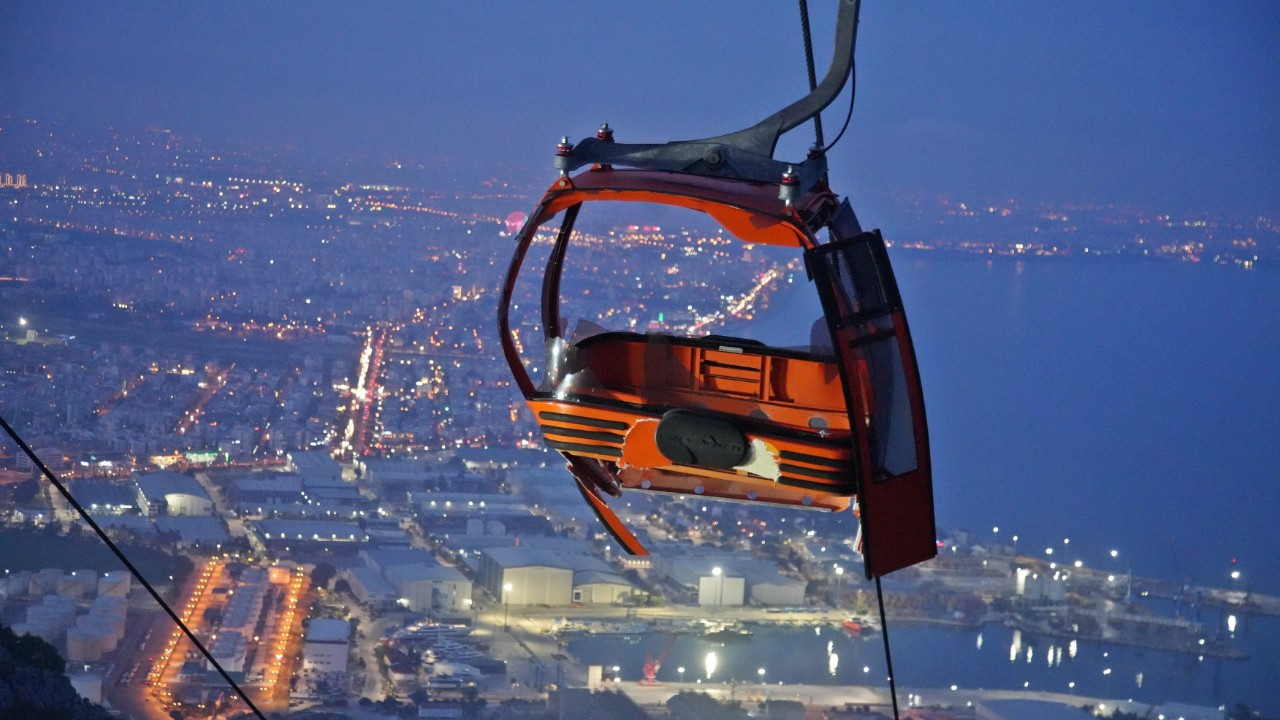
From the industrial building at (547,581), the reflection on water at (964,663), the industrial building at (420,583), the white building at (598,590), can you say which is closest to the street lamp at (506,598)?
the industrial building at (547,581)

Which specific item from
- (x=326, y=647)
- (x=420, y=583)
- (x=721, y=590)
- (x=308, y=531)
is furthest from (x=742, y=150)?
(x=308, y=531)

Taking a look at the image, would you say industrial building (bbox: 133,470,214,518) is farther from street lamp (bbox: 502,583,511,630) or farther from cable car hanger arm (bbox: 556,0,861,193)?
cable car hanger arm (bbox: 556,0,861,193)

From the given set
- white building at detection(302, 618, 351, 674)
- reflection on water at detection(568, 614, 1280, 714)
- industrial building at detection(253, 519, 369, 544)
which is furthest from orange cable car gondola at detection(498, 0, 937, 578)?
industrial building at detection(253, 519, 369, 544)

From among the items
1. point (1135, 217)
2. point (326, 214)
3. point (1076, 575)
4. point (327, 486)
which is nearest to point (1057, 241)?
point (1135, 217)

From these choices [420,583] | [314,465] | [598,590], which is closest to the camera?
[420,583]

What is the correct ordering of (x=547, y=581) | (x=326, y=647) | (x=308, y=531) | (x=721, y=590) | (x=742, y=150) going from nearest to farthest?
(x=742, y=150), (x=326, y=647), (x=547, y=581), (x=721, y=590), (x=308, y=531)

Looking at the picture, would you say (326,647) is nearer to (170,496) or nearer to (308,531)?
(308,531)

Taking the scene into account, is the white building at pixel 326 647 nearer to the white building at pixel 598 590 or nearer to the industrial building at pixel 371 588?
the industrial building at pixel 371 588
